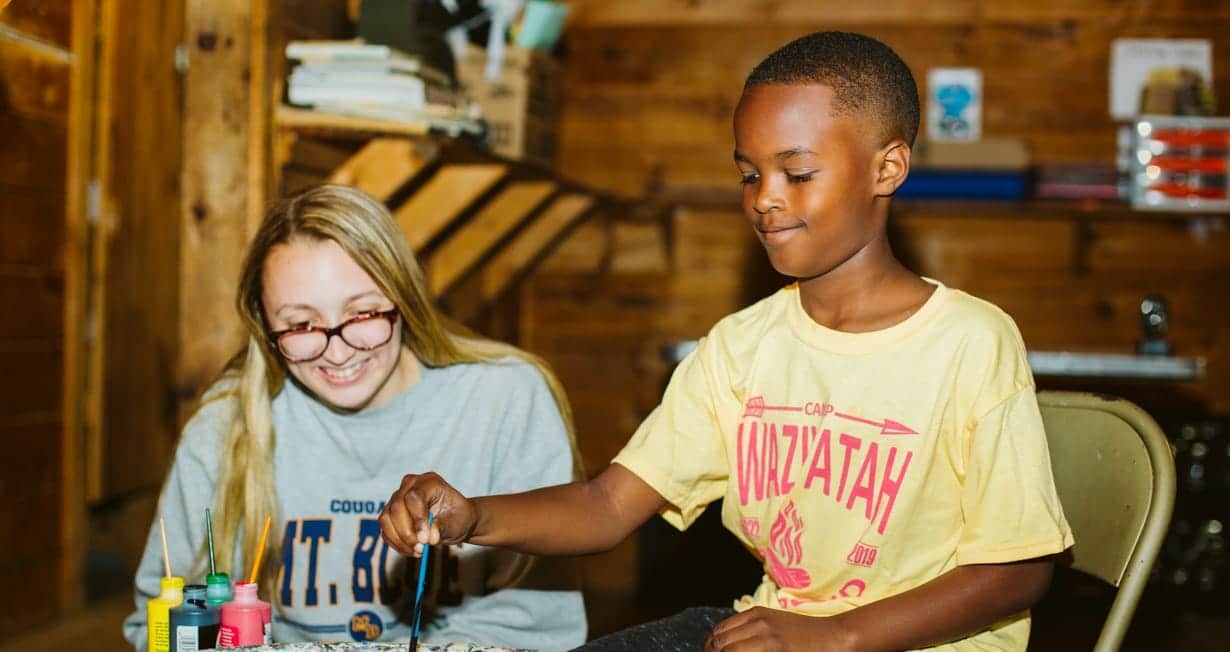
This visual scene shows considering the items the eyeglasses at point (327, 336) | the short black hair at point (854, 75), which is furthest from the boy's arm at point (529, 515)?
the short black hair at point (854, 75)

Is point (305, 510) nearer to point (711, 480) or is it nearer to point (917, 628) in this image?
point (711, 480)

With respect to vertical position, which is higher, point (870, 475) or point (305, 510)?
point (870, 475)

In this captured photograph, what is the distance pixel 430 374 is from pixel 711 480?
0.52m

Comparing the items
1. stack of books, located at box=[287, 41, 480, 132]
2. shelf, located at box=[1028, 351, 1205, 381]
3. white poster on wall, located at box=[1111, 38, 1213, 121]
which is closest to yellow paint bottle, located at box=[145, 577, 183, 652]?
stack of books, located at box=[287, 41, 480, 132]

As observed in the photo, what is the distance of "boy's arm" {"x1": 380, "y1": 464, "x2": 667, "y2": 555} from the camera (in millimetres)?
1308

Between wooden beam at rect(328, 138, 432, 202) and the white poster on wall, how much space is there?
274 cm

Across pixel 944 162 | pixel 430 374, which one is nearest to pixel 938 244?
pixel 944 162

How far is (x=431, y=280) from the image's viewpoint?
3.85m

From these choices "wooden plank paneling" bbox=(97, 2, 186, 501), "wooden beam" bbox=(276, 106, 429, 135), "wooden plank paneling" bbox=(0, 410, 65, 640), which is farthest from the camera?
"wooden plank paneling" bbox=(97, 2, 186, 501)

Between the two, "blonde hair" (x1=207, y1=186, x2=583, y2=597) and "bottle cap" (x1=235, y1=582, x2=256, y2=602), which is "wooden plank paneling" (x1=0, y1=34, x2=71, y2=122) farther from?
"bottle cap" (x1=235, y1=582, x2=256, y2=602)

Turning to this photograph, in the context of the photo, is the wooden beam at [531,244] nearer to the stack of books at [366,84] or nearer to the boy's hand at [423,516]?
the stack of books at [366,84]

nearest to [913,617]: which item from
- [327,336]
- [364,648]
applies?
[364,648]

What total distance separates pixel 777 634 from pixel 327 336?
776 mm

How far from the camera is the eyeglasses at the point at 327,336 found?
1724mm
